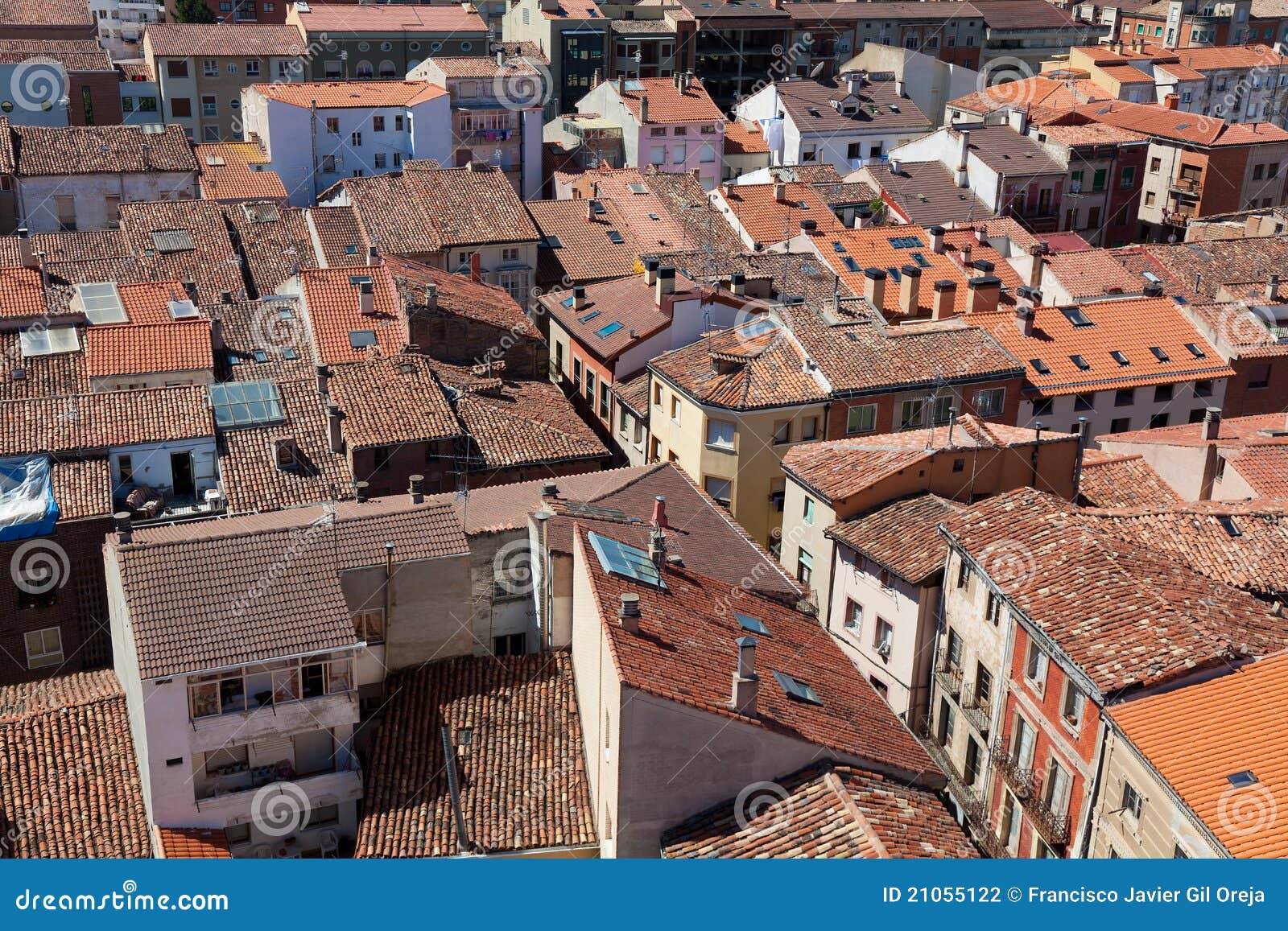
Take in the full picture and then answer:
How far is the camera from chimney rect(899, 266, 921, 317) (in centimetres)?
5884

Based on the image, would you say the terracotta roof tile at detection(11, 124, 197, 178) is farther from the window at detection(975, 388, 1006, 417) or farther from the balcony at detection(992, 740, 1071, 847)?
the balcony at detection(992, 740, 1071, 847)

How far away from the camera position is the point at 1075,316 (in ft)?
179

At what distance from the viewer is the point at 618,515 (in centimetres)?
3416

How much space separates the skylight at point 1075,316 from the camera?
54.3 m

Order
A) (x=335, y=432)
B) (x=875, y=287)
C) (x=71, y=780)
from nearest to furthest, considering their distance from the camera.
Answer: (x=71, y=780)
(x=335, y=432)
(x=875, y=287)

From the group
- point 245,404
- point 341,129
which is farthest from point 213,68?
point 245,404

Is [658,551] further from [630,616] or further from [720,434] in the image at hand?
[720,434]

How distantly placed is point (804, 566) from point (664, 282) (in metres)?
15.7

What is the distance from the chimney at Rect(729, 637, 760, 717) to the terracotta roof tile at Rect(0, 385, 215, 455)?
73.9ft

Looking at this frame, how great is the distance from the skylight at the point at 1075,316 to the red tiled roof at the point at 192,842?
3976 cm

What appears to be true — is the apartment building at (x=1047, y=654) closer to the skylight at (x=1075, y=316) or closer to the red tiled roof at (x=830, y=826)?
the red tiled roof at (x=830, y=826)

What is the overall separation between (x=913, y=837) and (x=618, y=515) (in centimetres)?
1257

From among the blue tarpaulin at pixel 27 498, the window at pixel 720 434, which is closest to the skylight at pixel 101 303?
the blue tarpaulin at pixel 27 498

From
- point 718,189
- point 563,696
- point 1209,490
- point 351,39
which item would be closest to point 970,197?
point 718,189
